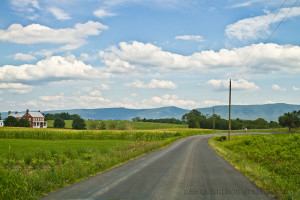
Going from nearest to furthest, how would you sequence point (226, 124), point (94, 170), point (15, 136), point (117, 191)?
point (117, 191), point (94, 170), point (15, 136), point (226, 124)

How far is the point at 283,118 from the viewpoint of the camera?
108 meters

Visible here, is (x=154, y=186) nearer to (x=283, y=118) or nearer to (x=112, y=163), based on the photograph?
(x=112, y=163)

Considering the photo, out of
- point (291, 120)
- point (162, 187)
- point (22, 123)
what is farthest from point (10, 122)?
point (162, 187)

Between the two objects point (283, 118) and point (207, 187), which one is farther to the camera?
point (283, 118)

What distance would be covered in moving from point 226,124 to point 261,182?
16395 centimetres

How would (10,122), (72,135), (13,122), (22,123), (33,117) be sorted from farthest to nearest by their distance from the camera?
1. (33,117)
2. (22,123)
3. (13,122)
4. (10,122)
5. (72,135)

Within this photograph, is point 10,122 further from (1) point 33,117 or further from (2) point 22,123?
(1) point 33,117

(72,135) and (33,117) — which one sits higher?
(33,117)

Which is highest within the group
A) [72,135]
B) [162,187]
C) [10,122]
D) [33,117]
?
[33,117]

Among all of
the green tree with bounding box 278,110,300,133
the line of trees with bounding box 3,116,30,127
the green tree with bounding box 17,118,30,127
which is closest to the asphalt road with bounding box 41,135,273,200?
the green tree with bounding box 278,110,300,133

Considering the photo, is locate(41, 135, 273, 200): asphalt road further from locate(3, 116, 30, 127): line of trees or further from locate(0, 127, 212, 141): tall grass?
locate(3, 116, 30, 127): line of trees

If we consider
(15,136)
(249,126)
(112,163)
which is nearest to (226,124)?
(249,126)

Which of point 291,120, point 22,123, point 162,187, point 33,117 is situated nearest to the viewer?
point 162,187

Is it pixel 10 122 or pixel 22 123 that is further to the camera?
pixel 22 123
